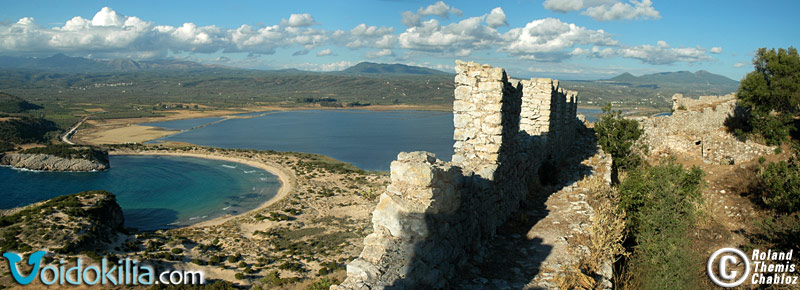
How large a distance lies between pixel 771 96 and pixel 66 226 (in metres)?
33.4

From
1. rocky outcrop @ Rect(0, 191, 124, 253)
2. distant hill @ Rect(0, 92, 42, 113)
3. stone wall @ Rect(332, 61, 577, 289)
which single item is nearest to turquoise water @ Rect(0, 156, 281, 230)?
rocky outcrop @ Rect(0, 191, 124, 253)

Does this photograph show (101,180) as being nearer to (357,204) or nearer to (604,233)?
(357,204)

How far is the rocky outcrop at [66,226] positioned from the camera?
1970 centimetres

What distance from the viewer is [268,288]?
56.5ft

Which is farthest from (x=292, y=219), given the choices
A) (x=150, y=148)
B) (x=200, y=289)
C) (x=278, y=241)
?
(x=150, y=148)

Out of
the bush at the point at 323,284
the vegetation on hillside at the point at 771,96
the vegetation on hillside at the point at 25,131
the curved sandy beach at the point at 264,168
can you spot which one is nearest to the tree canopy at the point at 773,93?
the vegetation on hillside at the point at 771,96

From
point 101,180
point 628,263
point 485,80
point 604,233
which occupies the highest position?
point 485,80

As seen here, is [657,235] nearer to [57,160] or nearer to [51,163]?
[57,160]

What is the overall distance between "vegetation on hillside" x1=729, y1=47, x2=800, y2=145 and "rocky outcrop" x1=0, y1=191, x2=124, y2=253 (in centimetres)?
3026

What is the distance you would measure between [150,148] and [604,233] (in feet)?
223

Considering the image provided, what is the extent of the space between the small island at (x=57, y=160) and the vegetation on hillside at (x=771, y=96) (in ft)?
191

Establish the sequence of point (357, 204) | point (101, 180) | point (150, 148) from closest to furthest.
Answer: point (357, 204), point (101, 180), point (150, 148)

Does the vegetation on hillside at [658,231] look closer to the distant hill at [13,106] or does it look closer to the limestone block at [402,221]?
the limestone block at [402,221]

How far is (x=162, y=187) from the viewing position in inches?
1692
